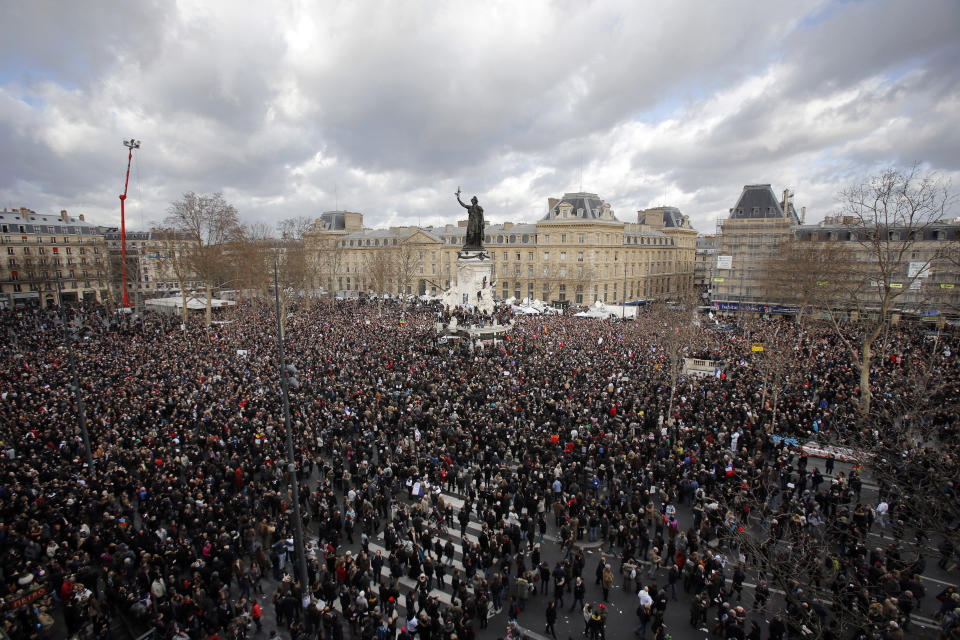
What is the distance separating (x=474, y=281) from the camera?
36031 mm

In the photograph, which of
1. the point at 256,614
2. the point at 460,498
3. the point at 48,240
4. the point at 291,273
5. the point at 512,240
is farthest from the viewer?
the point at 512,240

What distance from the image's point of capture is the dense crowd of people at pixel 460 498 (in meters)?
9.08

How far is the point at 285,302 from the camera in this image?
161 ft

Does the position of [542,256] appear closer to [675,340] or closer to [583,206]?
[583,206]

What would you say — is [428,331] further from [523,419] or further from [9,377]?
[9,377]

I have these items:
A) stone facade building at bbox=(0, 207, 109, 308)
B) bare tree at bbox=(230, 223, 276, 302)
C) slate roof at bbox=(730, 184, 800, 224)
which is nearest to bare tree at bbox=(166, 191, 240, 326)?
bare tree at bbox=(230, 223, 276, 302)

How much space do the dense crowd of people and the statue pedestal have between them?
10583 millimetres

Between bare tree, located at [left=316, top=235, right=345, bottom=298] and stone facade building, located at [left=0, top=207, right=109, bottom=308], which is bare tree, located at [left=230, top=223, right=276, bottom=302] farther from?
stone facade building, located at [left=0, top=207, right=109, bottom=308]

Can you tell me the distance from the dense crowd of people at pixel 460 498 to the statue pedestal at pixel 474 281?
34.7 feet

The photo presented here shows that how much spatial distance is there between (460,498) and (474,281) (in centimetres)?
2301

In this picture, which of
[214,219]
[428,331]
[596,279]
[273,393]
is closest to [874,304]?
[596,279]

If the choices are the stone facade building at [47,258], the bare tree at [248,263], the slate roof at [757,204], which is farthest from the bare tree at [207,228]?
the slate roof at [757,204]

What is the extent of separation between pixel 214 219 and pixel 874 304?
63.6 m

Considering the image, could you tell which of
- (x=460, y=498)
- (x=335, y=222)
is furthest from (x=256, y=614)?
(x=335, y=222)
